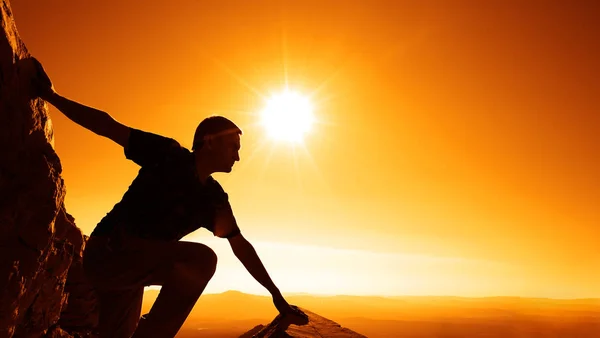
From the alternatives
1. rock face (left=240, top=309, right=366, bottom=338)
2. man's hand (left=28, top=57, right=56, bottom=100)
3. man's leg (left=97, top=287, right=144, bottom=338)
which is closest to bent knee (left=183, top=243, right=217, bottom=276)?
man's leg (left=97, top=287, right=144, bottom=338)

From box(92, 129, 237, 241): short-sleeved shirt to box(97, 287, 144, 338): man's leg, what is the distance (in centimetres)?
54

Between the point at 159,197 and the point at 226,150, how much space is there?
1.85 ft

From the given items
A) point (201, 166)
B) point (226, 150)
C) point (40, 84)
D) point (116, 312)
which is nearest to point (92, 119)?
point (40, 84)

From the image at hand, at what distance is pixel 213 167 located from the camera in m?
2.79

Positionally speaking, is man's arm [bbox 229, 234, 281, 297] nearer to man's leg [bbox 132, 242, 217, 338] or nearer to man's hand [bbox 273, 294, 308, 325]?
man's hand [bbox 273, 294, 308, 325]

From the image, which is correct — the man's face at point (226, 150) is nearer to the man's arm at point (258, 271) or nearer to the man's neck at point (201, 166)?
the man's neck at point (201, 166)

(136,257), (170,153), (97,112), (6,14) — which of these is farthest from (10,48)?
(136,257)

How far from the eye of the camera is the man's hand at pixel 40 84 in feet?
8.70

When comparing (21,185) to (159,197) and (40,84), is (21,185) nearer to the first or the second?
(40,84)

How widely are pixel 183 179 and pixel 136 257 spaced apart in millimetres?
590

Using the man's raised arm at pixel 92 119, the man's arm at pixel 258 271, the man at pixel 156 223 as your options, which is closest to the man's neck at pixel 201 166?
the man at pixel 156 223

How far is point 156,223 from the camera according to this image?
2.50 metres

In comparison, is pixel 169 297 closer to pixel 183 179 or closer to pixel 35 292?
pixel 183 179

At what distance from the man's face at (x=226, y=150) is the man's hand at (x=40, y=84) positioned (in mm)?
1178
